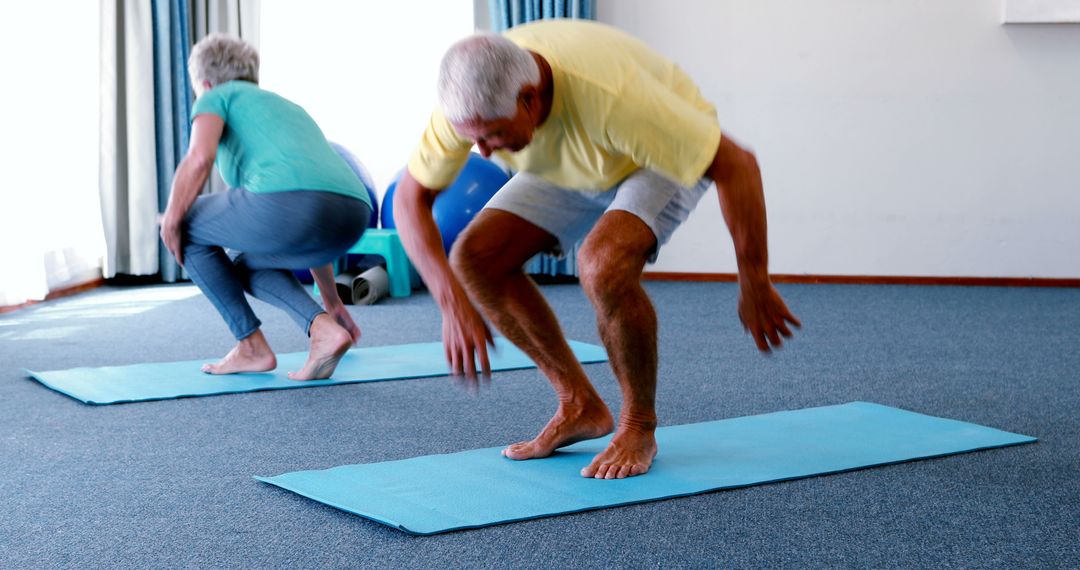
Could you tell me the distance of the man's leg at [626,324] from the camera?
6.96 feet

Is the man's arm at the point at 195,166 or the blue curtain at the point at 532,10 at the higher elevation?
the blue curtain at the point at 532,10

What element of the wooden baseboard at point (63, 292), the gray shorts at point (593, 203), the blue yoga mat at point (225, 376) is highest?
the gray shorts at point (593, 203)

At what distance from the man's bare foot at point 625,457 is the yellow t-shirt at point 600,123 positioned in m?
0.50

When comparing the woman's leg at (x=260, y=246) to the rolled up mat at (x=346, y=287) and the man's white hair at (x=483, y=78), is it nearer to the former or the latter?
the man's white hair at (x=483, y=78)

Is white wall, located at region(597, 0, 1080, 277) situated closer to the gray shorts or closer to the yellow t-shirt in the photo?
the gray shorts

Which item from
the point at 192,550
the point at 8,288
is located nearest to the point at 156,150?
the point at 8,288

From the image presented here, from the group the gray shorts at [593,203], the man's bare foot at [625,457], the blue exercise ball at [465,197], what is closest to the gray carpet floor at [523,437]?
the man's bare foot at [625,457]

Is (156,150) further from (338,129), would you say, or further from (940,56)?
(940,56)

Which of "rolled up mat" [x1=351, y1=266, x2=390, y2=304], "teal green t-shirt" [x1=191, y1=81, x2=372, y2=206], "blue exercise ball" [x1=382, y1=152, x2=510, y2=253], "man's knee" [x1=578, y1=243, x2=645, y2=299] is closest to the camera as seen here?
"man's knee" [x1=578, y1=243, x2=645, y2=299]

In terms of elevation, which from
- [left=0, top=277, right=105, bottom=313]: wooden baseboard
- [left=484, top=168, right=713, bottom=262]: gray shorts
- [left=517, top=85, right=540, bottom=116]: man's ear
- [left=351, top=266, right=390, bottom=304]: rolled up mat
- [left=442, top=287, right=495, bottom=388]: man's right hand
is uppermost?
[left=517, top=85, right=540, bottom=116]: man's ear

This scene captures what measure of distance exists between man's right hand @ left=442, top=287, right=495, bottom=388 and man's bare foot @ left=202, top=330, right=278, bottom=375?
1.35 m

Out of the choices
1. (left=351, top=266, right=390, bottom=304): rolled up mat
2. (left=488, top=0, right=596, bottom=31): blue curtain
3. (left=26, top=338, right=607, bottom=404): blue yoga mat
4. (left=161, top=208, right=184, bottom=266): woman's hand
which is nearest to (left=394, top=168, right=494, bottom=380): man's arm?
(left=26, top=338, right=607, bottom=404): blue yoga mat

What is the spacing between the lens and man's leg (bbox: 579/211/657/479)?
212 cm

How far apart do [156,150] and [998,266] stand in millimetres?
4258
